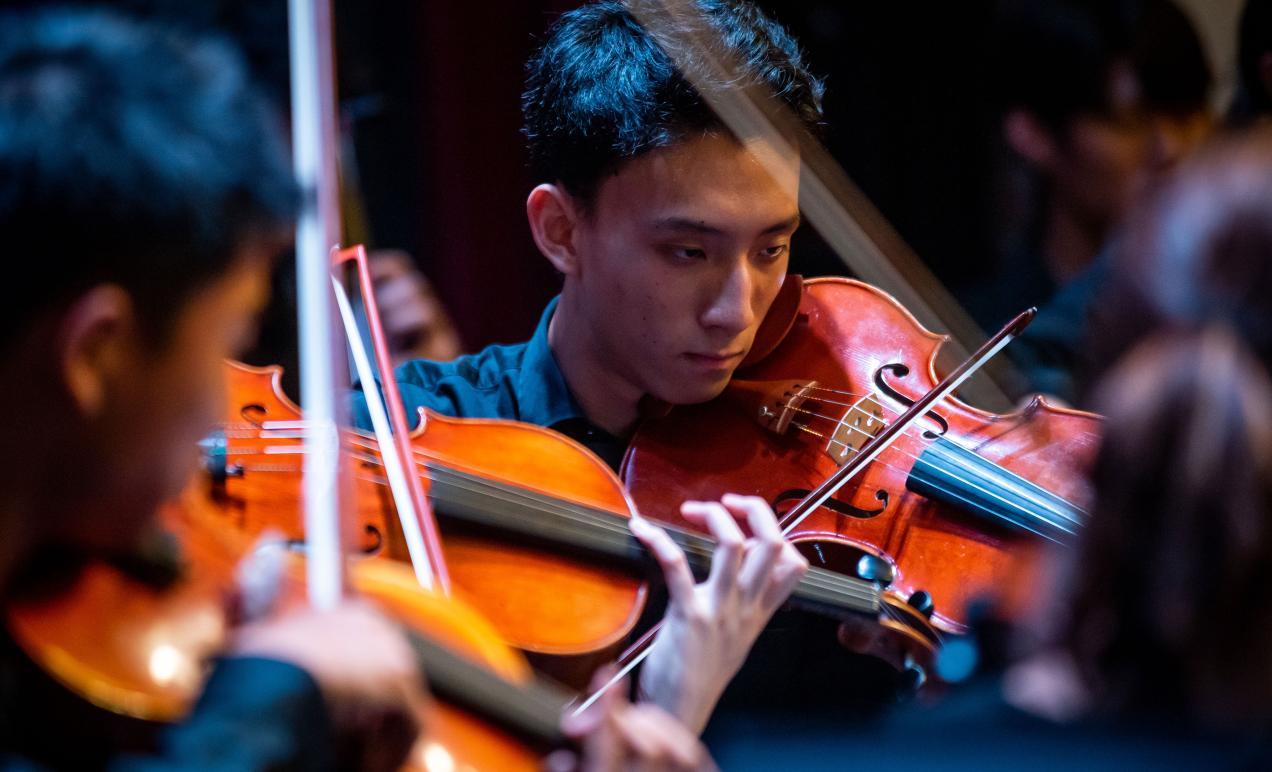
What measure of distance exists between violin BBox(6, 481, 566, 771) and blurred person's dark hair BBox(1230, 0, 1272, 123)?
1.29 metres

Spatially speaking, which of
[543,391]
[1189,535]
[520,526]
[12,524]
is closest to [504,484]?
[520,526]

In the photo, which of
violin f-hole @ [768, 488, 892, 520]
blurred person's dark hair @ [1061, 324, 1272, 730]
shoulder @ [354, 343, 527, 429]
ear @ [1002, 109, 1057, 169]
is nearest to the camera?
blurred person's dark hair @ [1061, 324, 1272, 730]

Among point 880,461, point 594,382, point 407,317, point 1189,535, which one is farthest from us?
point 407,317

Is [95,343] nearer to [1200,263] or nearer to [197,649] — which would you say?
[197,649]

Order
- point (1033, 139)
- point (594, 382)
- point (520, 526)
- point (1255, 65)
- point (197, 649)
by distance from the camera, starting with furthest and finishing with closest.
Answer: point (1033, 139) < point (1255, 65) < point (594, 382) < point (520, 526) < point (197, 649)

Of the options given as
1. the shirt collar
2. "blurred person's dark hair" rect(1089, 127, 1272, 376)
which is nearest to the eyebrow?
the shirt collar

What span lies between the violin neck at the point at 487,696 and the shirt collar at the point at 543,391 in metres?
0.56

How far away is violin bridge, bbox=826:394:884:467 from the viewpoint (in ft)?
4.32

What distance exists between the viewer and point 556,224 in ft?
4.67

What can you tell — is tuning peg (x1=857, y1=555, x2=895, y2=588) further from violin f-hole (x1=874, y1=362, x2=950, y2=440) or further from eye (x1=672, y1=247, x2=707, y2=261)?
eye (x1=672, y1=247, x2=707, y2=261)

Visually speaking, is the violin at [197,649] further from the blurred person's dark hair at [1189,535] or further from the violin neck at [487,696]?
the blurred person's dark hair at [1189,535]

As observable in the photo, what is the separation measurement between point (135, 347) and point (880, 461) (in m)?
0.76

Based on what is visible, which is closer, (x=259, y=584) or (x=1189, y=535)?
(x=1189, y=535)

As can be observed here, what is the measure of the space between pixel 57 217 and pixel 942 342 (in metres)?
0.91
